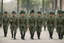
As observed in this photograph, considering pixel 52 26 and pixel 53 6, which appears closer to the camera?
pixel 52 26

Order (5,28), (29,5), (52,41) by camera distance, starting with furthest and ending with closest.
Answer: (29,5), (5,28), (52,41)

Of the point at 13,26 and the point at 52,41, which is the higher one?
the point at 13,26

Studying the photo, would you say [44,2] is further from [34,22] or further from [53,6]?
[34,22]

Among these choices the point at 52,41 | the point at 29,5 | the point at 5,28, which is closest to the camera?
the point at 52,41

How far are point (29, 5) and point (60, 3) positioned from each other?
3.03 meters

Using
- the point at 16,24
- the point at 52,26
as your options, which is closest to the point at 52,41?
the point at 52,26

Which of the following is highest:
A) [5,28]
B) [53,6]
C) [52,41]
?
[53,6]

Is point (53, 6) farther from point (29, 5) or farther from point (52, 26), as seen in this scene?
point (52, 26)

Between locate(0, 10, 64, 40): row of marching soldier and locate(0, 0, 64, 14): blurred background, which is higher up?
locate(0, 0, 64, 14): blurred background

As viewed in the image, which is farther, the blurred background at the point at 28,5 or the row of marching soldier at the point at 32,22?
the blurred background at the point at 28,5

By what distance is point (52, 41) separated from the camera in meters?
11.5

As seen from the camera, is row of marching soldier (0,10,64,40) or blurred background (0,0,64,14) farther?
blurred background (0,0,64,14)

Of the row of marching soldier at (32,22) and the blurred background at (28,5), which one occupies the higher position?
the blurred background at (28,5)

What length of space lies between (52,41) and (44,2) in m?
9.66
